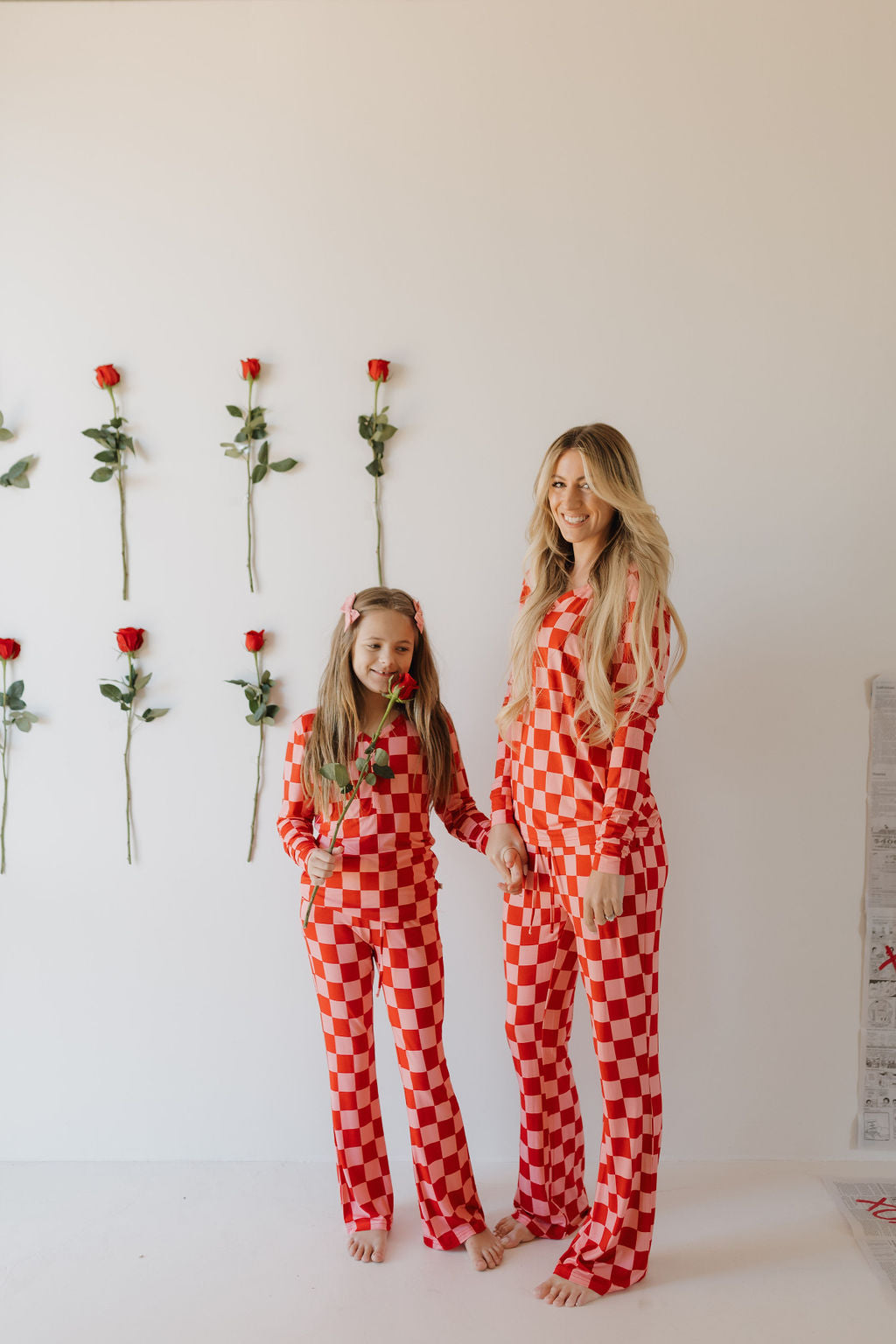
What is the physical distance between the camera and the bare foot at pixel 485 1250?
6.09ft

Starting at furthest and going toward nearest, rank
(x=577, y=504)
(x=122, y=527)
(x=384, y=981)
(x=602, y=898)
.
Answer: (x=122, y=527) < (x=384, y=981) < (x=577, y=504) < (x=602, y=898)

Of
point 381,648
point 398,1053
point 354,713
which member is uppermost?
point 381,648

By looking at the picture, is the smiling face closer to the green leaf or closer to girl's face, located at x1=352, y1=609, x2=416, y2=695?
girl's face, located at x1=352, y1=609, x2=416, y2=695

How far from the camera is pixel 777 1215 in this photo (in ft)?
6.66

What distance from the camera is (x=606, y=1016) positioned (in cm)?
175

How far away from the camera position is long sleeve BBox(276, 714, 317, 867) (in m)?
1.92

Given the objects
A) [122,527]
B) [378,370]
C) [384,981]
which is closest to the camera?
[384,981]

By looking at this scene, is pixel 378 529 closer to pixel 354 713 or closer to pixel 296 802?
pixel 354 713

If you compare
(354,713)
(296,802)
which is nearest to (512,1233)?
(296,802)

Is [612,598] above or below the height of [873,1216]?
above

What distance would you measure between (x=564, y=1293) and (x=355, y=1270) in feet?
1.30

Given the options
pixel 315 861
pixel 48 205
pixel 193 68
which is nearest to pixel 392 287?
pixel 193 68

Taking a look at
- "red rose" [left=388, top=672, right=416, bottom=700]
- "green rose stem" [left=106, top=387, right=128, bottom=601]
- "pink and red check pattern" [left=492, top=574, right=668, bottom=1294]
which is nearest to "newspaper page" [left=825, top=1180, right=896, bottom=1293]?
"pink and red check pattern" [left=492, top=574, right=668, bottom=1294]

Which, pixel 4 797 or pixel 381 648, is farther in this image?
pixel 4 797
